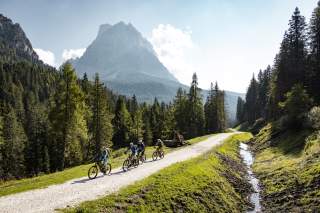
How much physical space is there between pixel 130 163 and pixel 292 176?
15.9 metres

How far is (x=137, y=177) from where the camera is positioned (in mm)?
28516

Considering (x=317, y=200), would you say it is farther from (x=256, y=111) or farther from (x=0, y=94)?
(x=0, y=94)

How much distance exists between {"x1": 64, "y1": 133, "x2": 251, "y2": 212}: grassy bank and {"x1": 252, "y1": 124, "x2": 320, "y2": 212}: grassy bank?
8.16ft

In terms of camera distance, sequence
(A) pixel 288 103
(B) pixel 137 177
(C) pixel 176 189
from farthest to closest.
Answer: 1. (A) pixel 288 103
2. (B) pixel 137 177
3. (C) pixel 176 189

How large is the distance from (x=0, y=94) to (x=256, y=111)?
12557 cm

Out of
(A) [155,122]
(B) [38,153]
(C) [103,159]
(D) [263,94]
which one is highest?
(D) [263,94]

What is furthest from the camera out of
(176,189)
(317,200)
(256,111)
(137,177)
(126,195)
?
(256,111)

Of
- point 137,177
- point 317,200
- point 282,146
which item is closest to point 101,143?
point 282,146

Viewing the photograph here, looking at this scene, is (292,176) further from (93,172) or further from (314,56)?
(314,56)

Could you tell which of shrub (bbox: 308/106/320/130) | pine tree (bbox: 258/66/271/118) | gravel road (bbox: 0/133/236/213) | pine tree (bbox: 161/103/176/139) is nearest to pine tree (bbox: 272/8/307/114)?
shrub (bbox: 308/106/320/130)

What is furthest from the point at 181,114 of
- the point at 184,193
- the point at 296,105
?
the point at 184,193

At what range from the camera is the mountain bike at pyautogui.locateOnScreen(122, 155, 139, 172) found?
109ft

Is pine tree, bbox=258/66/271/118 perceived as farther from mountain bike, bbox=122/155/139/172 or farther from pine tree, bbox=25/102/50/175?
mountain bike, bbox=122/155/139/172

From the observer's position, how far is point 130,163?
33.8 meters
